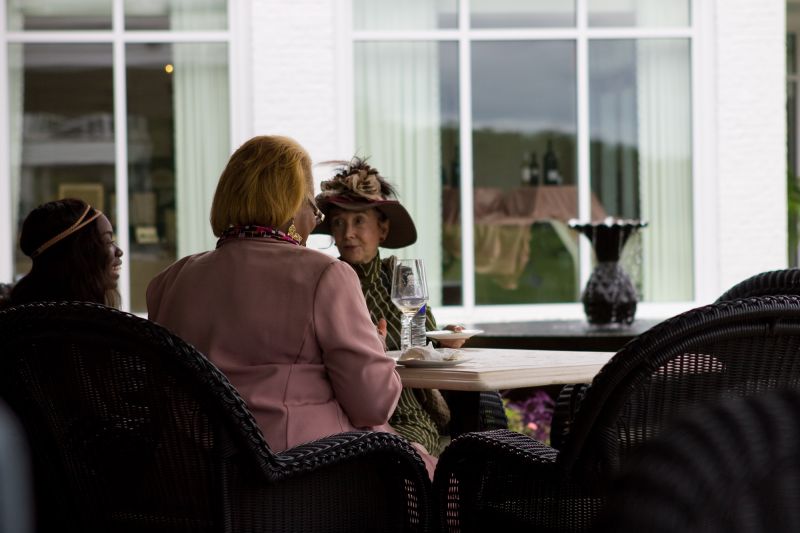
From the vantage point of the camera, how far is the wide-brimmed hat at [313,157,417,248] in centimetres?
373

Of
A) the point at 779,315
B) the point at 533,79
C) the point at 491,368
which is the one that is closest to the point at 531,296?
the point at 533,79

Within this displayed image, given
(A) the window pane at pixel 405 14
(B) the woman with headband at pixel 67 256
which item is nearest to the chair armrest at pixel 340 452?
(B) the woman with headband at pixel 67 256

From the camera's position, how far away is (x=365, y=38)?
8789mm

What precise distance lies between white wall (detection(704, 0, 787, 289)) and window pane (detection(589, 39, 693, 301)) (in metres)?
0.32

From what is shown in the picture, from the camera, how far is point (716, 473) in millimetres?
687

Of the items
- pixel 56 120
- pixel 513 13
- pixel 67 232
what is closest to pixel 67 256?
pixel 67 232

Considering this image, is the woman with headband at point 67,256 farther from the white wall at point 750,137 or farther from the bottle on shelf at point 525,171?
the white wall at point 750,137

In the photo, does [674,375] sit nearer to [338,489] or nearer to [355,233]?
[338,489]

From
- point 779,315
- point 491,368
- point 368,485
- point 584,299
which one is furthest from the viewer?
point 584,299

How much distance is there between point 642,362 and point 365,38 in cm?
713

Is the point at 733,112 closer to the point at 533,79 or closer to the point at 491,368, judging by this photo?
the point at 533,79

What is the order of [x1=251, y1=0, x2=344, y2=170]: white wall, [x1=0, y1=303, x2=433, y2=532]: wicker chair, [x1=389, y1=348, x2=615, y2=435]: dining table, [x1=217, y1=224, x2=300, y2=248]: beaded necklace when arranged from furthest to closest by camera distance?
[x1=251, y1=0, x2=344, y2=170]: white wall < [x1=389, y1=348, x2=615, y2=435]: dining table < [x1=217, y1=224, x2=300, y2=248]: beaded necklace < [x1=0, y1=303, x2=433, y2=532]: wicker chair

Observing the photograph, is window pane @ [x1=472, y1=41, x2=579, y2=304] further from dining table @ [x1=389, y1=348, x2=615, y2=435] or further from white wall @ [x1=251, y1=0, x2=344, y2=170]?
dining table @ [x1=389, y1=348, x2=615, y2=435]

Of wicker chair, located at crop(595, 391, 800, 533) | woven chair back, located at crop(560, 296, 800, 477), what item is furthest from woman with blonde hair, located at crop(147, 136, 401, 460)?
wicker chair, located at crop(595, 391, 800, 533)
